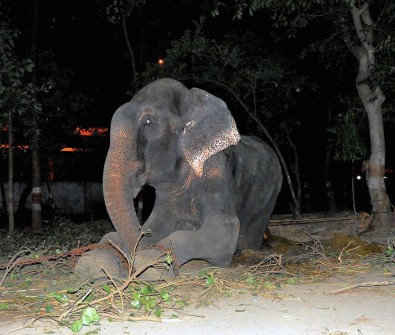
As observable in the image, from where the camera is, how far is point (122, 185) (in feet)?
21.1

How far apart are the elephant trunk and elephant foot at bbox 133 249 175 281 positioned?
0.45 meters

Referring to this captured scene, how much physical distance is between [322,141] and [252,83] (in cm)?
1521

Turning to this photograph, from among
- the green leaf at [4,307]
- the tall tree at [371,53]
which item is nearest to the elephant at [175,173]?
the green leaf at [4,307]

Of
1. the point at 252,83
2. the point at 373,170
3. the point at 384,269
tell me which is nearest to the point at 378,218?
the point at 373,170

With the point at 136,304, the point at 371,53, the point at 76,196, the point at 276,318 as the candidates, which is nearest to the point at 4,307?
the point at 136,304

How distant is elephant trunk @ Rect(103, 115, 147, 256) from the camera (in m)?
6.32

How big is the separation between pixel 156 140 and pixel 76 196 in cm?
2393

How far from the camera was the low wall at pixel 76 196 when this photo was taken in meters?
29.5

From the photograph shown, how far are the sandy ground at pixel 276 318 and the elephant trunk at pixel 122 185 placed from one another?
4.82 ft

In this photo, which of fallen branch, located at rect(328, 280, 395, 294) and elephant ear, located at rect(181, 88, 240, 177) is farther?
elephant ear, located at rect(181, 88, 240, 177)

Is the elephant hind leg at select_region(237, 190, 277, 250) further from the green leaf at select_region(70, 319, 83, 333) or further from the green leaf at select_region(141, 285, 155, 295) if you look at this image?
the green leaf at select_region(70, 319, 83, 333)

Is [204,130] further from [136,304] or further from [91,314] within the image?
[91,314]

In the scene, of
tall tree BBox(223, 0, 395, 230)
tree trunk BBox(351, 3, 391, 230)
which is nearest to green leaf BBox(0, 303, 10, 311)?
tall tree BBox(223, 0, 395, 230)

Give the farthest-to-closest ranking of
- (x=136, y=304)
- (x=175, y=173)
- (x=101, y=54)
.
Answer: (x=101, y=54) → (x=175, y=173) → (x=136, y=304)
